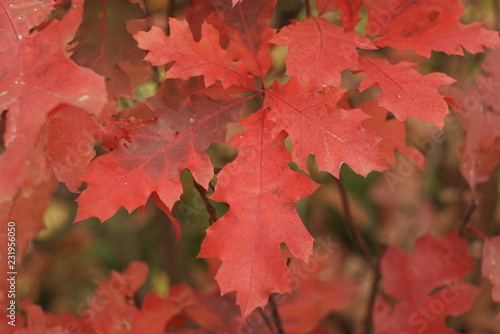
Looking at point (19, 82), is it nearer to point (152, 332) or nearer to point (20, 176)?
point (20, 176)

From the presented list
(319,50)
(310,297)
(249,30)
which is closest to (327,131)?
(319,50)

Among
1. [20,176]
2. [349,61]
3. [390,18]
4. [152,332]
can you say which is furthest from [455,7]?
[152,332]

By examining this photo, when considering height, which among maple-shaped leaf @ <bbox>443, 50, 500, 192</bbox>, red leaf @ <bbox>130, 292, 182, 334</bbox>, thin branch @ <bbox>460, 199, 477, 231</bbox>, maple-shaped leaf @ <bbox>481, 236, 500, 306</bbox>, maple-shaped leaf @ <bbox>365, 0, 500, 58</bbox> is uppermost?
maple-shaped leaf @ <bbox>365, 0, 500, 58</bbox>

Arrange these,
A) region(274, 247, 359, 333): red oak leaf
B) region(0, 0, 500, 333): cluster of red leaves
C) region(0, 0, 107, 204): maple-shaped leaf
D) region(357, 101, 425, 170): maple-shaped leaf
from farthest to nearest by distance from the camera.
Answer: region(274, 247, 359, 333): red oak leaf < region(357, 101, 425, 170): maple-shaped leaf < region(0, 0, 500, 333): cluster of red leaves < region(0, 0, 107, 204): maple-shaped leaf

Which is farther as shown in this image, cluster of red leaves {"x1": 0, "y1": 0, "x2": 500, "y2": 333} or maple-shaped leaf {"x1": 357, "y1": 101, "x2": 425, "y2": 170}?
maple-shaped leaf {"x1": 357, "y1": 101, "x2": 425, "y2": 170}

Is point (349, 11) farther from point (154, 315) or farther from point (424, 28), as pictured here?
point (154, 315)

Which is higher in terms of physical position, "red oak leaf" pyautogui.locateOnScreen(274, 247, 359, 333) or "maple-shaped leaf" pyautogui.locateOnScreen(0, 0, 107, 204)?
"maple-shaped leaf" pyautogui.locateOnScreen(0, 0, 107, 204)

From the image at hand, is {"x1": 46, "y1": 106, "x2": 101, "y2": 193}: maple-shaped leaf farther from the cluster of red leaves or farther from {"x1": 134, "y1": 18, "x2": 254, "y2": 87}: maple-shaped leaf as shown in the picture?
{"x1": 134, "y1": 18, "x2": 254, "y2": 87}: maple-shaped leaf

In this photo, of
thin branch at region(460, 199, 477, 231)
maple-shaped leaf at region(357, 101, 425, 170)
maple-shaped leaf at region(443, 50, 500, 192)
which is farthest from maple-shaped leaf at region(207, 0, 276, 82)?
thin branch at region(460, 199, 477, 231)
